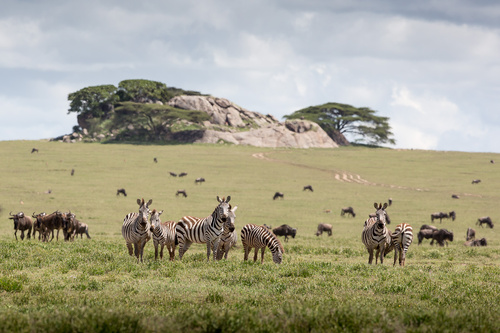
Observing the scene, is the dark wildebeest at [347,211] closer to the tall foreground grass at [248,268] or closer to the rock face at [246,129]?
the tall foreground grass at [248,268]

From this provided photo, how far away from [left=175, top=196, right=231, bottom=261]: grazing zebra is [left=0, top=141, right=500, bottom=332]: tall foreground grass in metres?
0.93

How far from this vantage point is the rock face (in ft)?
382

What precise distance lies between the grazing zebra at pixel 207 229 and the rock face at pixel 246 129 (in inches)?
3701

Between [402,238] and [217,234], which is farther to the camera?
[402,238]

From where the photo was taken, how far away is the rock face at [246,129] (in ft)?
382

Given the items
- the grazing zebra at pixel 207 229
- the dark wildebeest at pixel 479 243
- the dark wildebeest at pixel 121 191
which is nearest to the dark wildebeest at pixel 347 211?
the dark wildebeest at pixel 479 243

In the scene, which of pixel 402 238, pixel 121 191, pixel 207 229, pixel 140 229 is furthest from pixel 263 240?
pixel 121 191

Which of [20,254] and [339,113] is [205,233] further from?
[339,113]

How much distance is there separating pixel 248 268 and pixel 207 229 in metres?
3.23

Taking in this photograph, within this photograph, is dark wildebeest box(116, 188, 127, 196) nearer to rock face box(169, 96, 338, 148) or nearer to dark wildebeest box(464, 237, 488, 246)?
dark wildebeest box(464, 237, 488, 246)

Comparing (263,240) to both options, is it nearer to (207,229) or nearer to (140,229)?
(207,229)

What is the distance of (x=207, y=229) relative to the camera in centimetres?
2002

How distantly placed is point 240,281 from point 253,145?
99.6m

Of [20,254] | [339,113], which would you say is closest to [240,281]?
[20,254]
